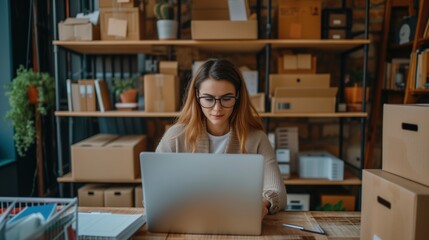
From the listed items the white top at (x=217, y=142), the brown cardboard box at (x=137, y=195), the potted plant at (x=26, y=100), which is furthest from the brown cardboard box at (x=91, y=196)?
the white top at (x=217, y=142)

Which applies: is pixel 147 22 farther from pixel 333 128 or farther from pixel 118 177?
pixel 333 128

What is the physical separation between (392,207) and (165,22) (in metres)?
1.90

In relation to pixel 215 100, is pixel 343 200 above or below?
below

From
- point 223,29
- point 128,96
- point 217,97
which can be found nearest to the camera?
point 217,97

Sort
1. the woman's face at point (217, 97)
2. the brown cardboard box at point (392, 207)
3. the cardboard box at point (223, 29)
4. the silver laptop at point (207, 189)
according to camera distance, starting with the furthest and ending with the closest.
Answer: the cardboard box at point (223, 29) → the woman's face at point (217, 97) → the silver laptop at point (207, 189) → the brown cardboard box at point (392, 207)

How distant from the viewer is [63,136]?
267 centimetres

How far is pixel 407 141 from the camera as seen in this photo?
0.92 m

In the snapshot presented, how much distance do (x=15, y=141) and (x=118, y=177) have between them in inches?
31.9

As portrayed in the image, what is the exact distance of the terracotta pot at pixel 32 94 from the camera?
2386 millimetres

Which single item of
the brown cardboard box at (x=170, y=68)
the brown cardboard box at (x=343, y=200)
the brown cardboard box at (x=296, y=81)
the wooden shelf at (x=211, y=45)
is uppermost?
the wooden shelf at (x=211, y=45)

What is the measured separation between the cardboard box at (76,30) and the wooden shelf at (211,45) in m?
0.03

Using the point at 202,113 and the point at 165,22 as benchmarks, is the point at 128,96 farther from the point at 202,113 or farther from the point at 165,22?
the point at 202,113

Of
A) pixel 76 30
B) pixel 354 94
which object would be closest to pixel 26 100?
pixel 76 30

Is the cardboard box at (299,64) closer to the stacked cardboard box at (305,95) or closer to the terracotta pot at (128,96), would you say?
the stacked cardboard box at (305,95)
